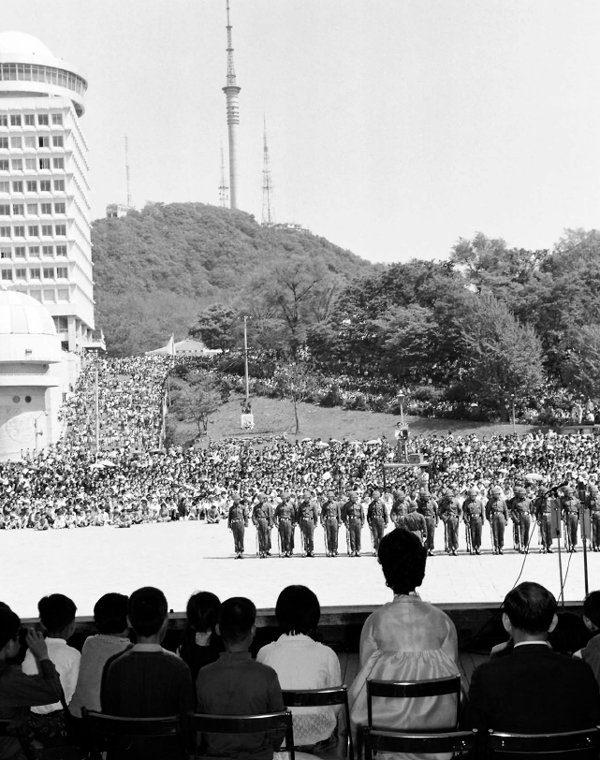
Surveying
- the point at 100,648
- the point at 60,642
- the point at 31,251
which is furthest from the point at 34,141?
the point at 100,648

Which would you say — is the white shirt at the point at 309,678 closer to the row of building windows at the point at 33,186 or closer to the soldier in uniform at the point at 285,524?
the soldier in uniform at the point at 285,524

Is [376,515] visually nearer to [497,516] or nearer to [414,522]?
[414,522]

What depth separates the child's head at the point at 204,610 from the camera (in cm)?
512

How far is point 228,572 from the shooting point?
17.1 m

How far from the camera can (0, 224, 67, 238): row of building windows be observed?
73.4 metres

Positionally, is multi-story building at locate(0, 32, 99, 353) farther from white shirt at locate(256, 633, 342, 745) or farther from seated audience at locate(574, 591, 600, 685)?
white shirt at locate(256, 633, 342, 745)

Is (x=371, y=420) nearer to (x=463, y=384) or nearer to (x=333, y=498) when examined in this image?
(x=463, y=384)

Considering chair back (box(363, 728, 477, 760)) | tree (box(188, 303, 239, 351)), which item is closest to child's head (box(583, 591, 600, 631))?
→ chair back (box(363, 728, 477, 760))

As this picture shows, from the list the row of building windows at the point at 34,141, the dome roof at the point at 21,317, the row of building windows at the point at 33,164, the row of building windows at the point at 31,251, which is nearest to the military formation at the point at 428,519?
the dome roof at the point at 21,317

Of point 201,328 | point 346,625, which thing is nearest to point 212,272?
point 201,328

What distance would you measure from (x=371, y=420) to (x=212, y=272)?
83.5m

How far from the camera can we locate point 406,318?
58250 mm

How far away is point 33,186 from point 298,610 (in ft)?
239

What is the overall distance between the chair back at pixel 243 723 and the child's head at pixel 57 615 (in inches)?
48.1
